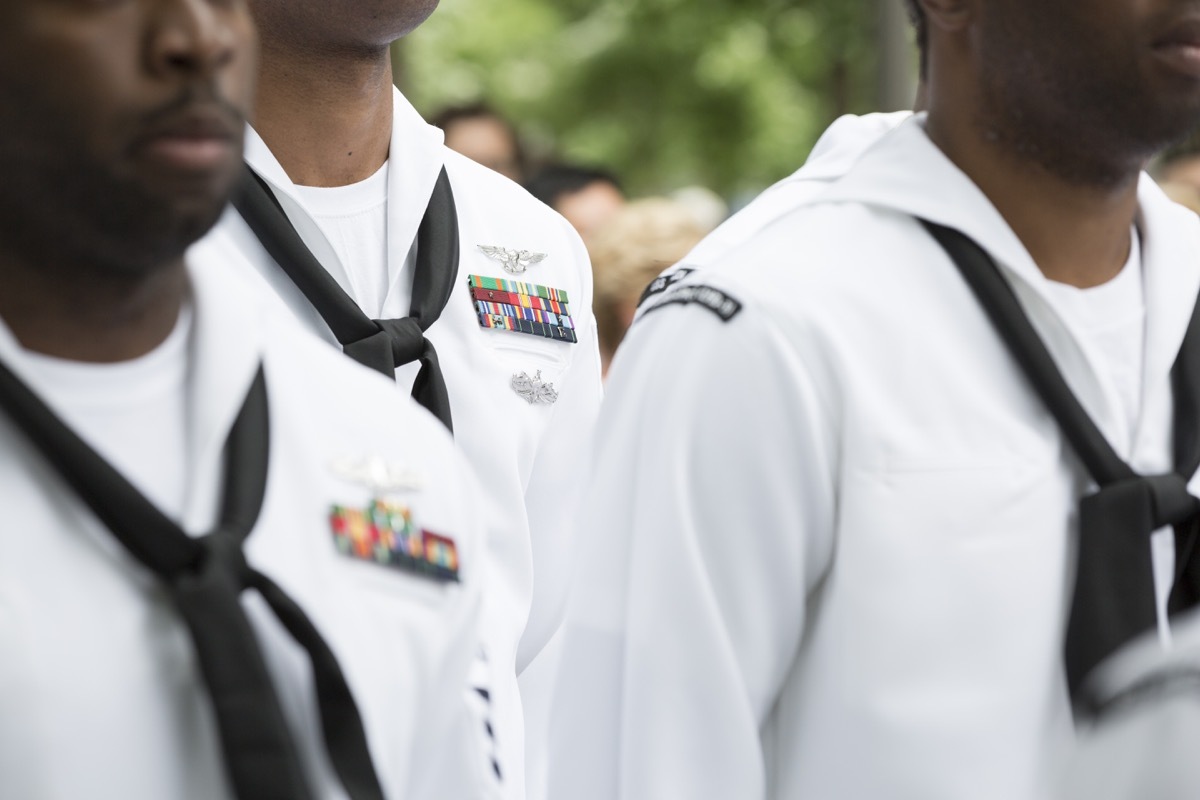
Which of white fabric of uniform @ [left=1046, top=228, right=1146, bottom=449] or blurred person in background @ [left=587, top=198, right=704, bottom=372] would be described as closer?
white fabric of uniform @ [left=1046, top=228, right=1146, bottom=449]

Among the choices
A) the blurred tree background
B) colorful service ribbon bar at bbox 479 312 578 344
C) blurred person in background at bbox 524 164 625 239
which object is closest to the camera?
colorful service ribbon bar at bbox 479 312 578 344

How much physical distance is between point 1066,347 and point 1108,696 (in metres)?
0.84

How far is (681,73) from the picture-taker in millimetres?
17812

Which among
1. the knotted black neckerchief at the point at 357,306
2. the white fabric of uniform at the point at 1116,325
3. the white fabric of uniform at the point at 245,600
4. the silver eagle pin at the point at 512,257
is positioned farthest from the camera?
the silver eagle pin at the point at 512,257

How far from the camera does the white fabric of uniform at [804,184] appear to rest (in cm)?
281

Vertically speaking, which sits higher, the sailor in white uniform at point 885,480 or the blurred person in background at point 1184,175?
the sailor in white uniform at point 885,480

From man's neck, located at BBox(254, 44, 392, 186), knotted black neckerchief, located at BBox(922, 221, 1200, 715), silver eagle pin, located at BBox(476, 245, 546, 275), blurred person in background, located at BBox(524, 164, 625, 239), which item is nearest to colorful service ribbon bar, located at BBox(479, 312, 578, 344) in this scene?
silver eagle pin, located at BBox(476, 245, 546, 275)

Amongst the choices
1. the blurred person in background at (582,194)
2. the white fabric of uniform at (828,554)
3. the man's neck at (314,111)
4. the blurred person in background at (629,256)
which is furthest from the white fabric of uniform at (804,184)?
the blurred person in background at (582,194)

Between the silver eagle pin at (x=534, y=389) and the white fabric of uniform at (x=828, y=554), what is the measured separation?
2.73 feet

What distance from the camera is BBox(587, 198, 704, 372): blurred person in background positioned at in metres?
6.19

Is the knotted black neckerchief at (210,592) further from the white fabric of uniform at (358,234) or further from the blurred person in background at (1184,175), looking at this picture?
the blurred person in background at (1184,175)

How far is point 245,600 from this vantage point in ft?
6.65

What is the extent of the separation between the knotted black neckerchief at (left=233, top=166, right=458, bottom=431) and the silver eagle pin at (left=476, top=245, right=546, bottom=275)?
24cm

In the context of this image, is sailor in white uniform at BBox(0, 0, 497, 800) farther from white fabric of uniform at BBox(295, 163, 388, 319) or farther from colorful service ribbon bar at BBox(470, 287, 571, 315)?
colorful service ribbon bar at BBox(470, 287, 571, 315)
